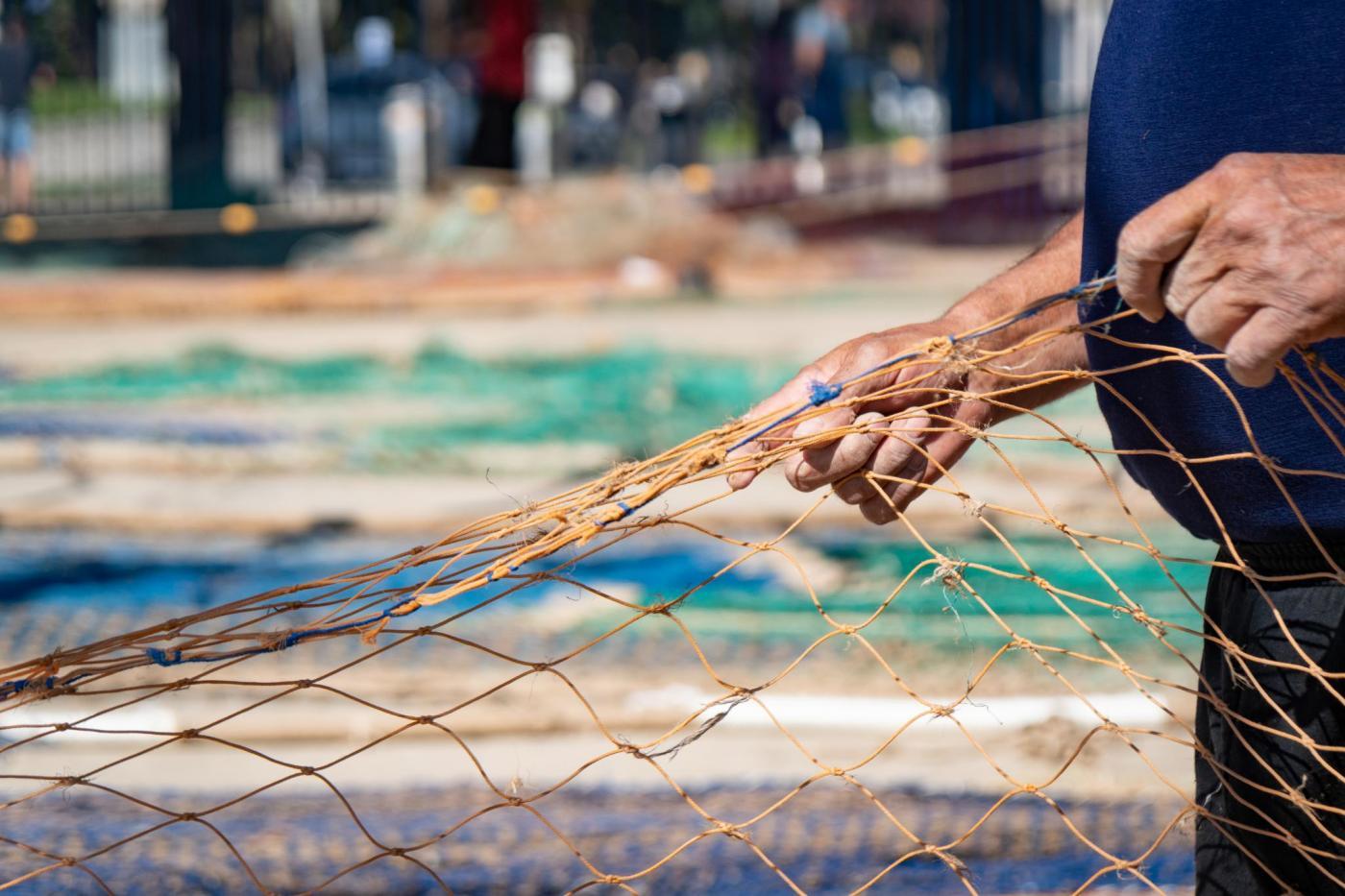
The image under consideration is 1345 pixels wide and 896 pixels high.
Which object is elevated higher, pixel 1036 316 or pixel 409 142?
pixel 409 142

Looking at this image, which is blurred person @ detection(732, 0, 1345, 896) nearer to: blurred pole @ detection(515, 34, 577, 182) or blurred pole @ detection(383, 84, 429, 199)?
blurred pole @ detection(383, 84, 429, 199)

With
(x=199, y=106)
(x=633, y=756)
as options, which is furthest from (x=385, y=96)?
(x=633, y=756)

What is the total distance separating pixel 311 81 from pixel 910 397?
14.3 meters

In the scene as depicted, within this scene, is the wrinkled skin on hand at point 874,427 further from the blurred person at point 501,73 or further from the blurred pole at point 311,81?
the blurred pole at point 311,81

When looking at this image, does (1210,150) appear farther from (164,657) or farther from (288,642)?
(164,657)

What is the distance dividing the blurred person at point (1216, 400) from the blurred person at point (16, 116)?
11618 mm

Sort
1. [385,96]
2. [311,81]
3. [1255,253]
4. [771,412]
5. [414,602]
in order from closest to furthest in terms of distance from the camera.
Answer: [1255,253]
[414,602]
[771,412]
[385,96]
[311,81]

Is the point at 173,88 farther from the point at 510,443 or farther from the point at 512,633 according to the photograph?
the point at 512,633

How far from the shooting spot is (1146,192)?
160 centimetres

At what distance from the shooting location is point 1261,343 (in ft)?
4.13

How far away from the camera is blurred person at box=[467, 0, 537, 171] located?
40.3 ft

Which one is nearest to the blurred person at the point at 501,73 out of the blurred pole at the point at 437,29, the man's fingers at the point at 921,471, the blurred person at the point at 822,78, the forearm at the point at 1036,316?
the blurred pole at the point at 437,29

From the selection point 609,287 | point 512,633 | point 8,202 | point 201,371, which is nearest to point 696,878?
point 512,633

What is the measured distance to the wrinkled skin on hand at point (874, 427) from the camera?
1638mm
